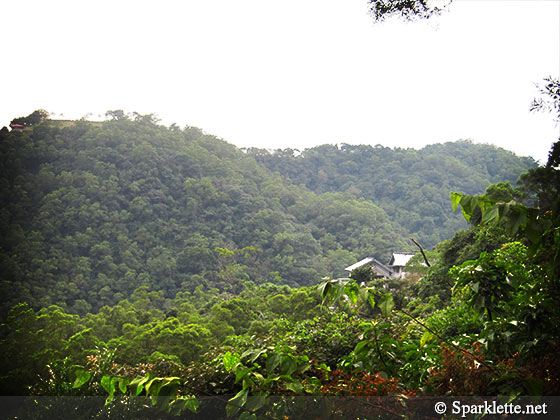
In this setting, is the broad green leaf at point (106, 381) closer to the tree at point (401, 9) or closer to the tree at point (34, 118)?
the tree at point (401, 9)

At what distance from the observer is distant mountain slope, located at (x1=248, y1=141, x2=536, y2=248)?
26.9 meters

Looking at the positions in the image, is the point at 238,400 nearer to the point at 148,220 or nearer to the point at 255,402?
the point at 255,402

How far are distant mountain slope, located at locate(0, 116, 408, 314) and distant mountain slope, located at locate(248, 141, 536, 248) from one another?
6.20 ft

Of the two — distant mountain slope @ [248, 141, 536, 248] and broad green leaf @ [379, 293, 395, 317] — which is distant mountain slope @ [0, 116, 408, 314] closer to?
distant mountain slope @ [248, 141, 536, 248]

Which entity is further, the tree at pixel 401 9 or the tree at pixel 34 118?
the tree at pixel 34 118

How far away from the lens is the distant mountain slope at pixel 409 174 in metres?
26.9

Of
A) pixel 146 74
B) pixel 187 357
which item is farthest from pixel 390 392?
pixel 146 74

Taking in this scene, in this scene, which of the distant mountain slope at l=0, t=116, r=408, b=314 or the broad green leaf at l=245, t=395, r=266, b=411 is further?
the distant mountain slope at l=0, t=116, r=408, b=314

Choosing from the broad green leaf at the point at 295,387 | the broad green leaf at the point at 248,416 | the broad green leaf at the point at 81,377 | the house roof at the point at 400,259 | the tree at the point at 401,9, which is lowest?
the house roof at the point at 400,259

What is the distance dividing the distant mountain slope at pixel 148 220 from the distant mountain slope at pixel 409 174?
1889 millimetres

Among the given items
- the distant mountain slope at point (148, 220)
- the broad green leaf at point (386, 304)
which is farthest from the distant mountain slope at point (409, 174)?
the broad green leaf at point (386, 304)

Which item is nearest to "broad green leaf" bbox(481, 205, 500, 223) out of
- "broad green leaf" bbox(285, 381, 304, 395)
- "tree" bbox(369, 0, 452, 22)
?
"broad green leaf" bbox(285, 381, 304, 395)

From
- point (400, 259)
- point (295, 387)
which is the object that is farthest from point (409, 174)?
point (295, 387)

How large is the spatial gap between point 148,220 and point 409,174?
17.4m
